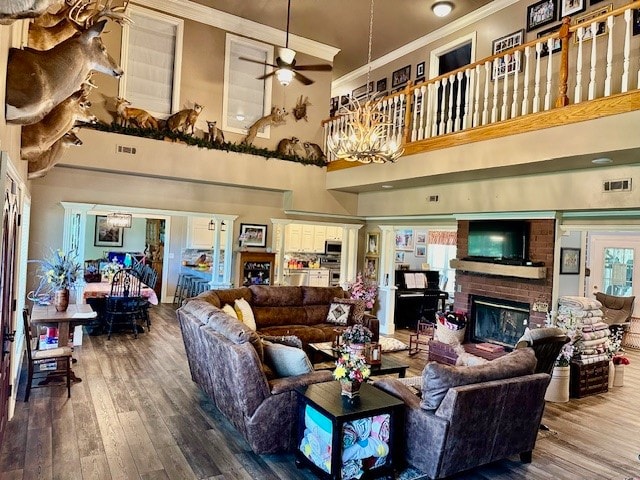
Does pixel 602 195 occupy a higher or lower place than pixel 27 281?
higher

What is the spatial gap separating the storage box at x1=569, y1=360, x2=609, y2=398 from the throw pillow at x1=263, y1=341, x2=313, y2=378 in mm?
3535

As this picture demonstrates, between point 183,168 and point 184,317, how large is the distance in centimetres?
304

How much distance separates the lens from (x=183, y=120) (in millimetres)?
6797

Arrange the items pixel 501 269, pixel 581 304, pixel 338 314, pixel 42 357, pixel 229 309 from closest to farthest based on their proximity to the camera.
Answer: pixel 42 357, pixel 581 304, pixel 229 309, pixel 501 269, pixel 338 314

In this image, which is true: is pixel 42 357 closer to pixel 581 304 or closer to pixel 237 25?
pixel 237 25

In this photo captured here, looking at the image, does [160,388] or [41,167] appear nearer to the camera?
[41,167]

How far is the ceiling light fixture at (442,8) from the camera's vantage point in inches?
263

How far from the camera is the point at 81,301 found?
22.0 ft

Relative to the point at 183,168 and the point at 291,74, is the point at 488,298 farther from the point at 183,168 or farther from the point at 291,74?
the point at 183,168

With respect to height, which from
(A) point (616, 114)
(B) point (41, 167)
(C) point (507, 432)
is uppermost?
(A) point (616, 114)

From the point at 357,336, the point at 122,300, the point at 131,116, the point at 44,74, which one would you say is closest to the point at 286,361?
the point at 357,336

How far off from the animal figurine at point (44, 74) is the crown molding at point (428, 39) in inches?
224

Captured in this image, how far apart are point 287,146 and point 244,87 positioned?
4.22 feet

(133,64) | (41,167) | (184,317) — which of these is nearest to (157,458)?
(184,317)
